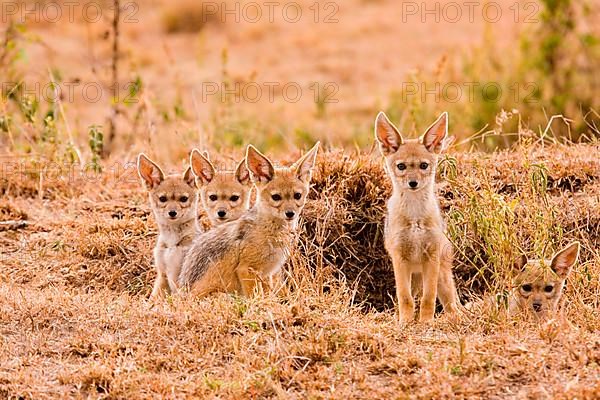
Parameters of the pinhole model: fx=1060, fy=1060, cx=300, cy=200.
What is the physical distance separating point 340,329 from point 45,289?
250cm

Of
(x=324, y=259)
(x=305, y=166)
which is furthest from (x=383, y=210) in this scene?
(x=305, y=166)

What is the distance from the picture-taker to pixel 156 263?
7.88 m

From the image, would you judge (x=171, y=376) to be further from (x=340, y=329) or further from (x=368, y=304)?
(x=368, y=304)

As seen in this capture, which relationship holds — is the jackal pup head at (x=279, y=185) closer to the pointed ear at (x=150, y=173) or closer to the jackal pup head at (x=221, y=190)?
the jackal pup head at (x=221, y=190)

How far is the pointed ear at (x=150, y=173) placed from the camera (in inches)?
318

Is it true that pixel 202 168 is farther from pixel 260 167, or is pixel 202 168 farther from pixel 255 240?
pixel 255 240

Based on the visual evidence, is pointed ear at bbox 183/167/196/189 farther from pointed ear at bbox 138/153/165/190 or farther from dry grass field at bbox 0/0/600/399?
dry grass field at bbox 0/0/600/399

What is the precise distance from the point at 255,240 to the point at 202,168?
3.64 ft

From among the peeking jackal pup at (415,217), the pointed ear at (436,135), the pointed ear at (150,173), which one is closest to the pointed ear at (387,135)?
the peeking jackal pup at (415,217)

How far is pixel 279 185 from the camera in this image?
754 cm

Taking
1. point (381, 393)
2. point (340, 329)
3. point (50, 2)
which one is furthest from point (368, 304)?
point (50, 2)

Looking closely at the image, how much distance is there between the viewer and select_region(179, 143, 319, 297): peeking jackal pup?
287 inches

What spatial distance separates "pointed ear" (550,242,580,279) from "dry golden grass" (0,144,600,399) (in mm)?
140

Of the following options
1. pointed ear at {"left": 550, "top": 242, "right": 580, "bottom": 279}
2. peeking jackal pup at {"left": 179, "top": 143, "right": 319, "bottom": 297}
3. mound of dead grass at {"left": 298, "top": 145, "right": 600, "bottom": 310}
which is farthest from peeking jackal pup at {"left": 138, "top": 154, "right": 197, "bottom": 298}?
pointed ear at {"left": 550, "top": 242, "right": 580, "bottom": 279}
